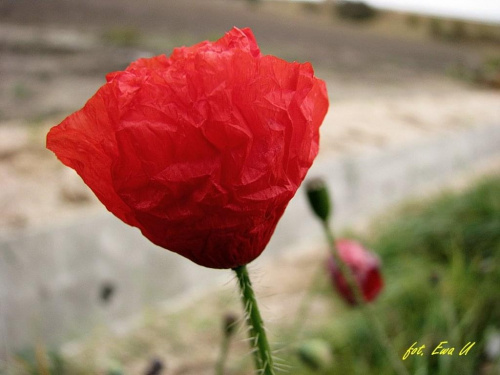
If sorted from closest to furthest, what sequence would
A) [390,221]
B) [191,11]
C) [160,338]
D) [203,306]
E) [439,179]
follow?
[160,338]
[203,306]
[390,221]
[439,179]
[191,11]

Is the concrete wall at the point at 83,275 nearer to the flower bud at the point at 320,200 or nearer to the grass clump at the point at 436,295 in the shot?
the grass clump at the point at 436,295

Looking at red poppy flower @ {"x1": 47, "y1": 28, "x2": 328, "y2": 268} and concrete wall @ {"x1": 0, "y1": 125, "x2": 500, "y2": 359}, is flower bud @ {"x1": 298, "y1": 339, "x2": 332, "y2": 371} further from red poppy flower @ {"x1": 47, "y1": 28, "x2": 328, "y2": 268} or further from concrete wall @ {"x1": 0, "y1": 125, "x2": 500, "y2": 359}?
concrete wall @ {"x1": 0, "y1": 125, "x2": 500, "y2": 359}

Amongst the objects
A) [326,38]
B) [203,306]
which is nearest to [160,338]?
[203,306]

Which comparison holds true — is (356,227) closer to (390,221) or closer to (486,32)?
(390,221)

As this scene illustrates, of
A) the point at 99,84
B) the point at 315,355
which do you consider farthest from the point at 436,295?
the point at 99,84

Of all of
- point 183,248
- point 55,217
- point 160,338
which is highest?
point 183,248

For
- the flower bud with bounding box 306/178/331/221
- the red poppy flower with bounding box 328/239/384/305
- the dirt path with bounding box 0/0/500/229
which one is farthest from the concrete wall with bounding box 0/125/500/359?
the flower bud with bounding box 306/178/331/221

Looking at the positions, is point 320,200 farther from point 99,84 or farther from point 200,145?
point 99,84
